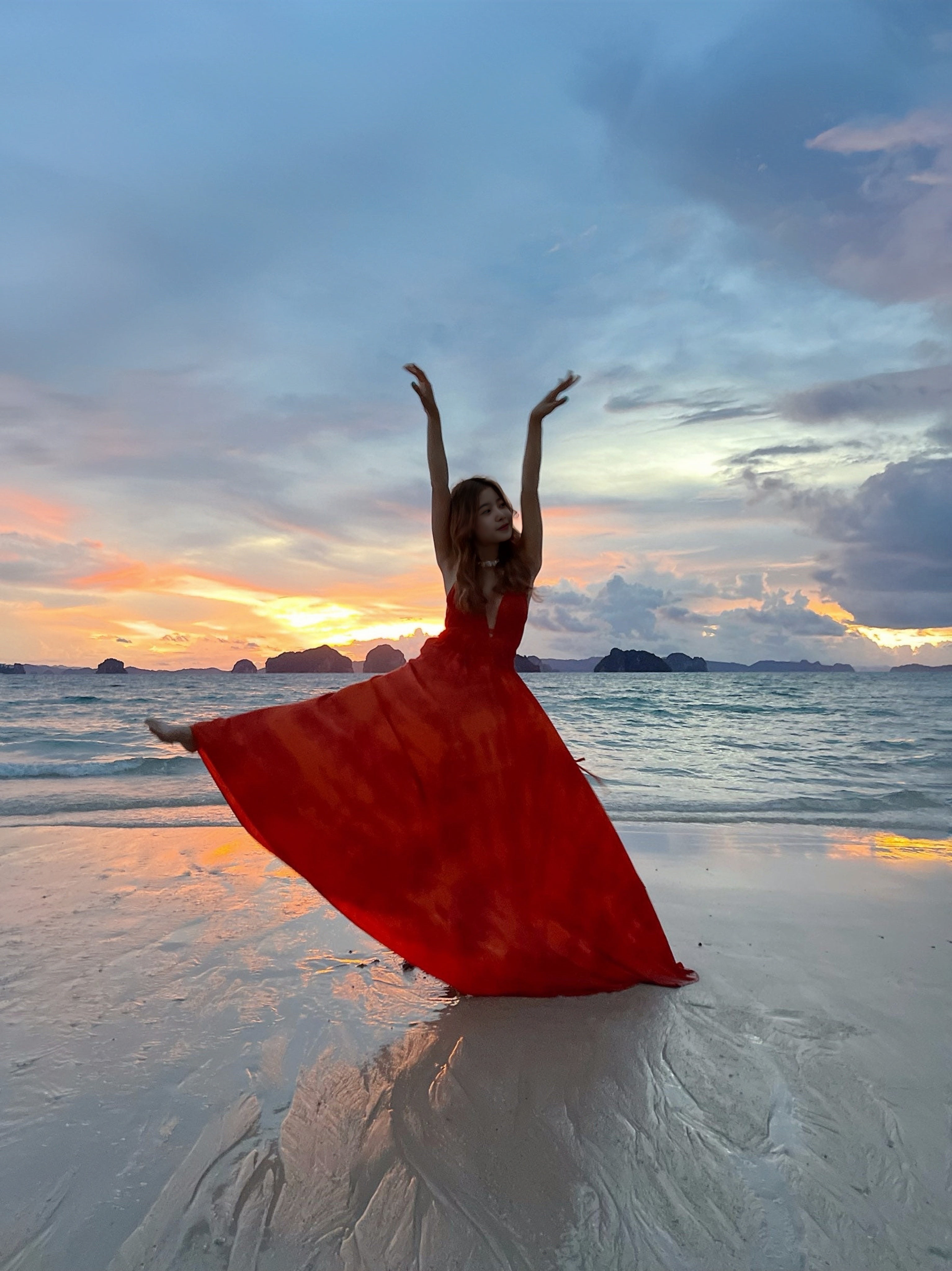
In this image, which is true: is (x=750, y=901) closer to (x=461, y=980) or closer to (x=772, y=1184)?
(x=461, y=980)

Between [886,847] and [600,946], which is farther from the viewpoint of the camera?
[886,847]

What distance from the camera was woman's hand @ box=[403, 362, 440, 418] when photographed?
3.69 m

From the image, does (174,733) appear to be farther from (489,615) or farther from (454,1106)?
(454,1106)

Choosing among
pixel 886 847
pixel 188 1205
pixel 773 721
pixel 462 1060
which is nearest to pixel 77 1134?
pixel 188 1205

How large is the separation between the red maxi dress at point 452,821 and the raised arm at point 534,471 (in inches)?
10.7

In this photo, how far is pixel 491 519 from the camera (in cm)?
375

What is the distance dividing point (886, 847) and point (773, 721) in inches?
676

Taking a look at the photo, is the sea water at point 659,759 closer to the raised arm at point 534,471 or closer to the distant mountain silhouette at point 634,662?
the raised arm at point 534,471

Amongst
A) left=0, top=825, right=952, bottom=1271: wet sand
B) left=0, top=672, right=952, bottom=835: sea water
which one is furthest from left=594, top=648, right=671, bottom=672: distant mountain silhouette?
left=0, top=825, right=952, bottom=1271: wet sand

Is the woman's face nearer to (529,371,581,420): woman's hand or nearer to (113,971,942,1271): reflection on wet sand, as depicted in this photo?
(529,371,581,420): woman's hand

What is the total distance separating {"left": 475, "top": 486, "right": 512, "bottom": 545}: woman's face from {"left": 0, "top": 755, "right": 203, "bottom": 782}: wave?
9.23 metres

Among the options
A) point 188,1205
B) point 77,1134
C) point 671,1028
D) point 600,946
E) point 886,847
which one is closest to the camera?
point 188,1205

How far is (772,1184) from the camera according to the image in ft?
8.02

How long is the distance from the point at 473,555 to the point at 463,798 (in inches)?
44.5
